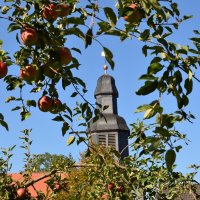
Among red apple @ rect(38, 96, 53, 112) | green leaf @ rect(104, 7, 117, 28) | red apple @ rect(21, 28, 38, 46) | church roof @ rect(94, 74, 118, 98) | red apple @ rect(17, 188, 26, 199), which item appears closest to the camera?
green leaf @ rect(104, 7, 117, 28)

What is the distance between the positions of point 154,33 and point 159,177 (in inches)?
136

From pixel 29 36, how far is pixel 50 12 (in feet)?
0.84

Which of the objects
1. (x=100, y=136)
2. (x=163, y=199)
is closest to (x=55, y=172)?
(x=163, y=199)

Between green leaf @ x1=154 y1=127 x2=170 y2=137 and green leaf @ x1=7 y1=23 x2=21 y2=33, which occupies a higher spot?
green leaf @ x1=7 y1=23 x2=21 y2=33

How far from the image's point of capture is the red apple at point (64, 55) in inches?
76.9

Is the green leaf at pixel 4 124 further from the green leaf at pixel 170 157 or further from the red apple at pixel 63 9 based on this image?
the green leaf at pixel 170 157

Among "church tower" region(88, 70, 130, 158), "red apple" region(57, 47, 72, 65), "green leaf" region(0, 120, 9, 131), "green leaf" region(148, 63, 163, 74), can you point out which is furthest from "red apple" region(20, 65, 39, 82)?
"church tower" region(88, 70, 130, 158)

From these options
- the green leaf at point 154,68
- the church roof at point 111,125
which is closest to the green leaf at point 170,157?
the green leaf at point 154,68

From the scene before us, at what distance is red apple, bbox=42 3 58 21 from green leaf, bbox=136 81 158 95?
2.80 feet

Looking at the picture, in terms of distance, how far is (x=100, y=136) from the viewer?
108 ft

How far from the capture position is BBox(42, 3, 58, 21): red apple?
2.07 m

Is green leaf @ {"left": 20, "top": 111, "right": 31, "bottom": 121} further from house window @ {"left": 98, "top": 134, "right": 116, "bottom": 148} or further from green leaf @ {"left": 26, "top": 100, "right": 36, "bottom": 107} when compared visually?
house window @ {"left": 98, "top": 134, "right": 116, "bottom": 148}

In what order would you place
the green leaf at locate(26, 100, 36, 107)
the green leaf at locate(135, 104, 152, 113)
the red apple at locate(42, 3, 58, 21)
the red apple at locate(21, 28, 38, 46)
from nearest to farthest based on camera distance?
the green leaf at locate(135, 104, 152, 113) → the red apple at locate(21, 28, 38, 46) → the red apple at locate(42, 3, 58, 21) → the green leaf at locate(26, 100, 36, 107)

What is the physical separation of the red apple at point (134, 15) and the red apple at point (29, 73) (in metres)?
0.63
